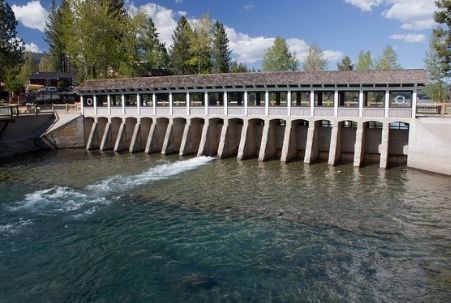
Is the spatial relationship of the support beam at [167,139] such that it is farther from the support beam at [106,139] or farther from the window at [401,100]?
the window at [401,100]

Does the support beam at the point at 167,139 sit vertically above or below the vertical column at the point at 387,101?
below

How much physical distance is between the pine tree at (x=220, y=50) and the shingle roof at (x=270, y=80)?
3417 centimetres

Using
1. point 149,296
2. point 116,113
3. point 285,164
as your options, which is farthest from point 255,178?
point 116,113

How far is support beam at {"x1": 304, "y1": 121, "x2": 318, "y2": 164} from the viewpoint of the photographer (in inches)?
1341

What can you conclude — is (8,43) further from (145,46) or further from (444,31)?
(444,31)

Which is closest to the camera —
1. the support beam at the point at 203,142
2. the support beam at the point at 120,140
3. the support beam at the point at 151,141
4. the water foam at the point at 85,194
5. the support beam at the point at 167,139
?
the water foam at the point at 85,194

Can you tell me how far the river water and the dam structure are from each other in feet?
15.7

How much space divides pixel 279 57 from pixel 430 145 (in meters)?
47.9

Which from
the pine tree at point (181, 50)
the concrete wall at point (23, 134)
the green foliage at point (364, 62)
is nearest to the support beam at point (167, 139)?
the concrete wall at point (23, 134)

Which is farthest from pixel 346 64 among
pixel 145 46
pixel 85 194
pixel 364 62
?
pixel 85 194

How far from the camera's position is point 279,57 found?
73750mm

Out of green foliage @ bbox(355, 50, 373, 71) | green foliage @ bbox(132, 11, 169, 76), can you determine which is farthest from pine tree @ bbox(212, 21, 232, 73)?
green foliage @ bbox(355, 50, 373, 71)

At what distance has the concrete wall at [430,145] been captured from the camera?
28328 mm

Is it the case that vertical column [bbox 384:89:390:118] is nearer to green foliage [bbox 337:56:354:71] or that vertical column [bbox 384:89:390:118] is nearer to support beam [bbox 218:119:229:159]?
support beam [bbox 218:119:229:159]
